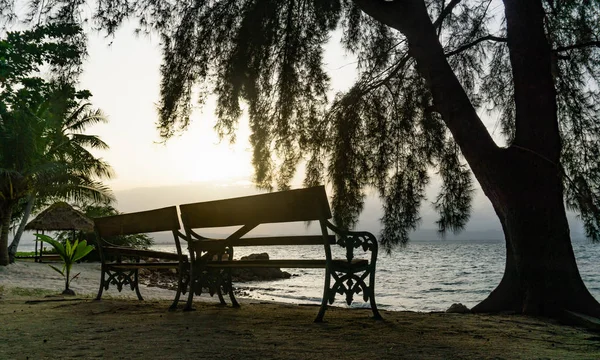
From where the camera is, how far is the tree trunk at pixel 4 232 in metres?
17.2

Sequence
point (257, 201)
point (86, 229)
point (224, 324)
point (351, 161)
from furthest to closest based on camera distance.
A: point (86, 229) < point (351, 161) < point (257, 201) < point (224, 324)

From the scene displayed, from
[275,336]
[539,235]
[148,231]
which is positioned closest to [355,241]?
[275,336]

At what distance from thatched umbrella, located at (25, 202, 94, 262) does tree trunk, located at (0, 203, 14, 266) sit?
4.66 m

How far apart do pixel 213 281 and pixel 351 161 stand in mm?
3034

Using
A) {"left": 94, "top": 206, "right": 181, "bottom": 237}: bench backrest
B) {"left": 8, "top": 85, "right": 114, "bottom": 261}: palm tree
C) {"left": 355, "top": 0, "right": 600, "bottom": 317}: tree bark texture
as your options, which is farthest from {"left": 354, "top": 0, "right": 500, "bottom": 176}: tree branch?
{"left": 8, "top": 85, "right": 114, "bottom": 261}: palm tree

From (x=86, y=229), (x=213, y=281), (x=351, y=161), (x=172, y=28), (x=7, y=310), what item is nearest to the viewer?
(x=7, y=310)

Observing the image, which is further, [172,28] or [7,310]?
[172,28]

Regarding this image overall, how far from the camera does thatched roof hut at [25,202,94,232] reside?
2244 centimetres

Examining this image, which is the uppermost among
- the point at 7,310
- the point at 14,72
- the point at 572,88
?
the point at 572,88

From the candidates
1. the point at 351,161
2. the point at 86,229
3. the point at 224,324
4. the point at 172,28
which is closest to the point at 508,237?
the point at 351,161

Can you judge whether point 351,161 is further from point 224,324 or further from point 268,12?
point 224,324

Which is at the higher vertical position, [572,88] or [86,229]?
[572,88]

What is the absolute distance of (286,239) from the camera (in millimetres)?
4543

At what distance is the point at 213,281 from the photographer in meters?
5.57
